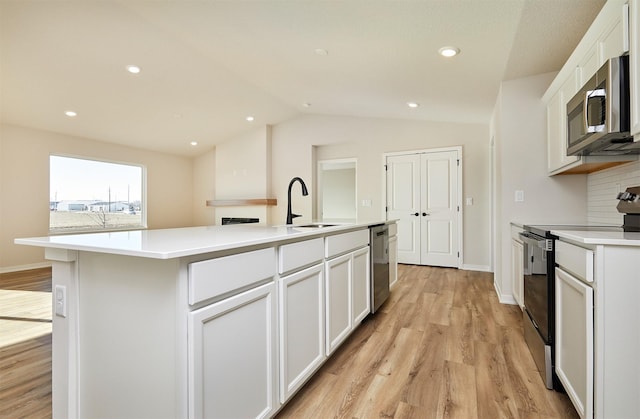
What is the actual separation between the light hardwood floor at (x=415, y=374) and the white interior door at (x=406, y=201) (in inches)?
95.4

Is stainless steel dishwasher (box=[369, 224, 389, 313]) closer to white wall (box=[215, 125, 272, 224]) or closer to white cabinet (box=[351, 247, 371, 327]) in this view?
white cabinet (box=[351, 247, 371, 327])

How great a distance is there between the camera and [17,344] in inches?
90.7

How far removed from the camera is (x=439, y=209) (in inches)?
206

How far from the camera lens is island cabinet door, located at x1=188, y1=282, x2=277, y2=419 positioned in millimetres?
1035

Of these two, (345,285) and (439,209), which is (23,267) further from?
(439,209)

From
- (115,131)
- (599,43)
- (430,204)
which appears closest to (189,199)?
(115,131)

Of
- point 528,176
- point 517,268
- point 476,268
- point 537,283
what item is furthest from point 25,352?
point 476,268

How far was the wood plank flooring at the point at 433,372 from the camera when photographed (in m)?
1.56

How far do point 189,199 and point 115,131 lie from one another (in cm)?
257

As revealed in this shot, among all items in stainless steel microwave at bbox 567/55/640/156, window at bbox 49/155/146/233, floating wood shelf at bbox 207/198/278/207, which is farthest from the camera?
floating wood shelf at bbox 207/198/278/207

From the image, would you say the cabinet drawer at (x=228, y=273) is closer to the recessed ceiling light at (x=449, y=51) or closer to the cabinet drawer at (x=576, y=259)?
the cabinet drawer at (x=576, y=259)

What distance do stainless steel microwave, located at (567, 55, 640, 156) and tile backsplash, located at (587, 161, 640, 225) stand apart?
0.21 metres

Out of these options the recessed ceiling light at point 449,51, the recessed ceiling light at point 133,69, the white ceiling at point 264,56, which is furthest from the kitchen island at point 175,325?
the recessed ceiling light at point 133,69

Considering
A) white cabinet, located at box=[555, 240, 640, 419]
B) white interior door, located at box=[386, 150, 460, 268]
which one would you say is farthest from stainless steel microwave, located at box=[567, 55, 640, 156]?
white interior door, located at box=[386, 150, 460, 268]
